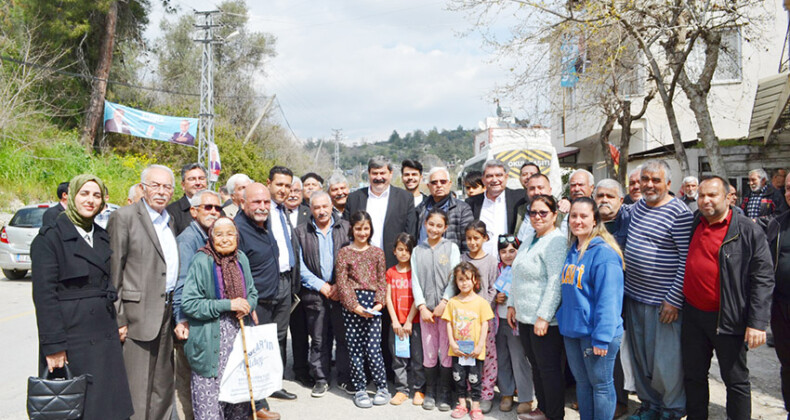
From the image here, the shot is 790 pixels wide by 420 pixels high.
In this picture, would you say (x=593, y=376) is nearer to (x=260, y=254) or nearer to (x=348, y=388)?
(x=348, y=388)

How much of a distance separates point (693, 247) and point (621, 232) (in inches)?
30.0

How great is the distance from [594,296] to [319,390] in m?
2.84

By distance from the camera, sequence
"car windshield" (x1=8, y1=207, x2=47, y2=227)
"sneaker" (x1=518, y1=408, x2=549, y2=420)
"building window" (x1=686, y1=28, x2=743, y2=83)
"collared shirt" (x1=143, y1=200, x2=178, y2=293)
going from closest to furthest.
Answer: "collared shirt" (x1=143, y1=200, x2=178, y2=293), "sneaker" (x1=518, y1=408, x2=549, y2=420), "car windshield" (x1=8, y1=207, x2=47, y2=227), "building window" (x1=686, y1=28, x2=743, y2=83)

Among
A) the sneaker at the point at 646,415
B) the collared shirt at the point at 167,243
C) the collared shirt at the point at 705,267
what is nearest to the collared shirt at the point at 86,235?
the collared shirt at the point at 167,243

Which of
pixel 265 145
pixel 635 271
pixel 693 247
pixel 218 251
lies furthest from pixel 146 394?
pixel 265 145

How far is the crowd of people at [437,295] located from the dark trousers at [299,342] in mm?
110

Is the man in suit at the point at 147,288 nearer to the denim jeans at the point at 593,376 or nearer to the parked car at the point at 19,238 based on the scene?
the denim jeans at the point at 593,376

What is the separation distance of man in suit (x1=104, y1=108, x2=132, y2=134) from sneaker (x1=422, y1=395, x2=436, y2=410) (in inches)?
802

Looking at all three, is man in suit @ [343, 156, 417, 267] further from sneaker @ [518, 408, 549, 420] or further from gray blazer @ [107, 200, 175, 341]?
gray blazer @ [107, 200, 175, 341]

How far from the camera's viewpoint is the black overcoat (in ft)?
10.3

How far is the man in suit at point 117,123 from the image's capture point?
20.9 m

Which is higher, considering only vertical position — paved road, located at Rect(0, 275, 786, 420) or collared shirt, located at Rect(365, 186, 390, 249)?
collared shirt, located at Rect(365, 186, 390, 249)

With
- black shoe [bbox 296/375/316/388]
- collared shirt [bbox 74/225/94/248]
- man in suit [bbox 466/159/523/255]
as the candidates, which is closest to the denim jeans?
man in suit [bbox 466/159/523/255]

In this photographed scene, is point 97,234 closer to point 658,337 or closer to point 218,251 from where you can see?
point 218,251
